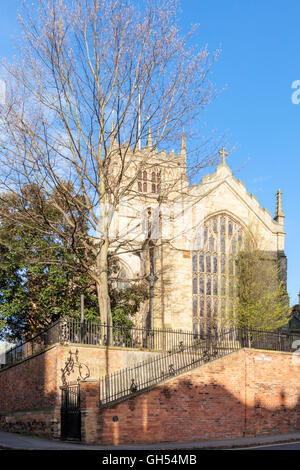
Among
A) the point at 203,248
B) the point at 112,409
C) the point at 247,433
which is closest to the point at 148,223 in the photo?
the point at 203,248

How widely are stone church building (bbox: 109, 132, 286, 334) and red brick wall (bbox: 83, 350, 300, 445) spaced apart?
12.4m

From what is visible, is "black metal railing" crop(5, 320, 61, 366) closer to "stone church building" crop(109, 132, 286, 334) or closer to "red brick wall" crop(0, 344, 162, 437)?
"red brick wall" crop(0, 344, 162, 437)

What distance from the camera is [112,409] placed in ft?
54.9

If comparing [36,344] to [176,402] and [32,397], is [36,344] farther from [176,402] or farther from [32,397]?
[176,402]

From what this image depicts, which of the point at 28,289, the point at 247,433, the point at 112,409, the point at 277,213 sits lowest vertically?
the point at 247,433

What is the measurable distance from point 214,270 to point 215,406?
62.7ft

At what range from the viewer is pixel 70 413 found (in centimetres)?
1770

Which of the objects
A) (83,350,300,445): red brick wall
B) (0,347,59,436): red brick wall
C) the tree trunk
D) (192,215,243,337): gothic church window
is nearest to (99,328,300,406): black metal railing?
(83,350,300,445): red brick wall

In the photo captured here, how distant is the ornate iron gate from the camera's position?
17047 millimetres

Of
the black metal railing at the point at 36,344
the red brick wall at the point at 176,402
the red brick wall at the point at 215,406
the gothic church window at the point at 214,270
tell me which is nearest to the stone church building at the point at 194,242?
the gothic church window at the point at 214,270

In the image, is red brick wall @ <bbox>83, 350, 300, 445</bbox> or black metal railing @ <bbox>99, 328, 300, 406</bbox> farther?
black metal railing @ <bbox>99, 328, 300, 406</bbox>

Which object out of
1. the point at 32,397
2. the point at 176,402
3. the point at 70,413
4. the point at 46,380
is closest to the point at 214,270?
the point at 32,397
